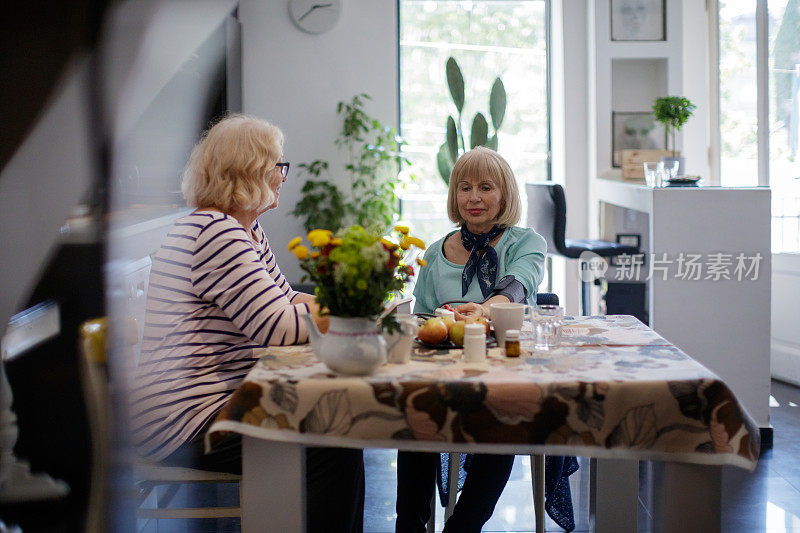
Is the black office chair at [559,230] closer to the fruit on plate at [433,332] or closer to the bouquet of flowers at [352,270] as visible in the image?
the fruit on plate at [433,332]

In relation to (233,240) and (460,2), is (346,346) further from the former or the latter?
(460,2)

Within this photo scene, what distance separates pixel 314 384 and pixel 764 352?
8.44 ft

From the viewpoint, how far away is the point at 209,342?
1968mm

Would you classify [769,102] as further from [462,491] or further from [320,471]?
[320,471]

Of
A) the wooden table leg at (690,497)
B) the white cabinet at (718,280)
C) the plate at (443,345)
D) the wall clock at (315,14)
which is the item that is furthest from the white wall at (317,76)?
the wooden table leg at (690,497)

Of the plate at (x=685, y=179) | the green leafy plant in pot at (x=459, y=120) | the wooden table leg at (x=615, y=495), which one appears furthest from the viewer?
the green leafy plant in pot at (x=459, y=120)

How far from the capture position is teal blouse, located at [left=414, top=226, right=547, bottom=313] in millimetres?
2586

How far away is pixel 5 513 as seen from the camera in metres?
2.57

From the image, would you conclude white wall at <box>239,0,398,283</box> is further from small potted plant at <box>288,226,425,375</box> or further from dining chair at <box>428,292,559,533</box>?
small potted plant at <box>288,226,425,375</box>

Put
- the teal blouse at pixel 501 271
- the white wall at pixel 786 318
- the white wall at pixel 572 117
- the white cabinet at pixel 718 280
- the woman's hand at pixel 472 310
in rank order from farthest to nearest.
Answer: the white wall at pixel 572 117 → the white wall at pixel 786 318 → the white cabinet at pixel 718 280 → the teal blouse at pixel 501 271 → the woman's hand at pixel 472 310

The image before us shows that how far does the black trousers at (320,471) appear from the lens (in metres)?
1.91

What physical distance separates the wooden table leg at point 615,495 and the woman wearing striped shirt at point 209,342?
0.61 m

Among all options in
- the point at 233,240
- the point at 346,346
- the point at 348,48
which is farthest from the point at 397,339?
the point at 348,48

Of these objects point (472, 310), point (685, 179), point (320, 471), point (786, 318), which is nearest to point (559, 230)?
point (685, 179)
